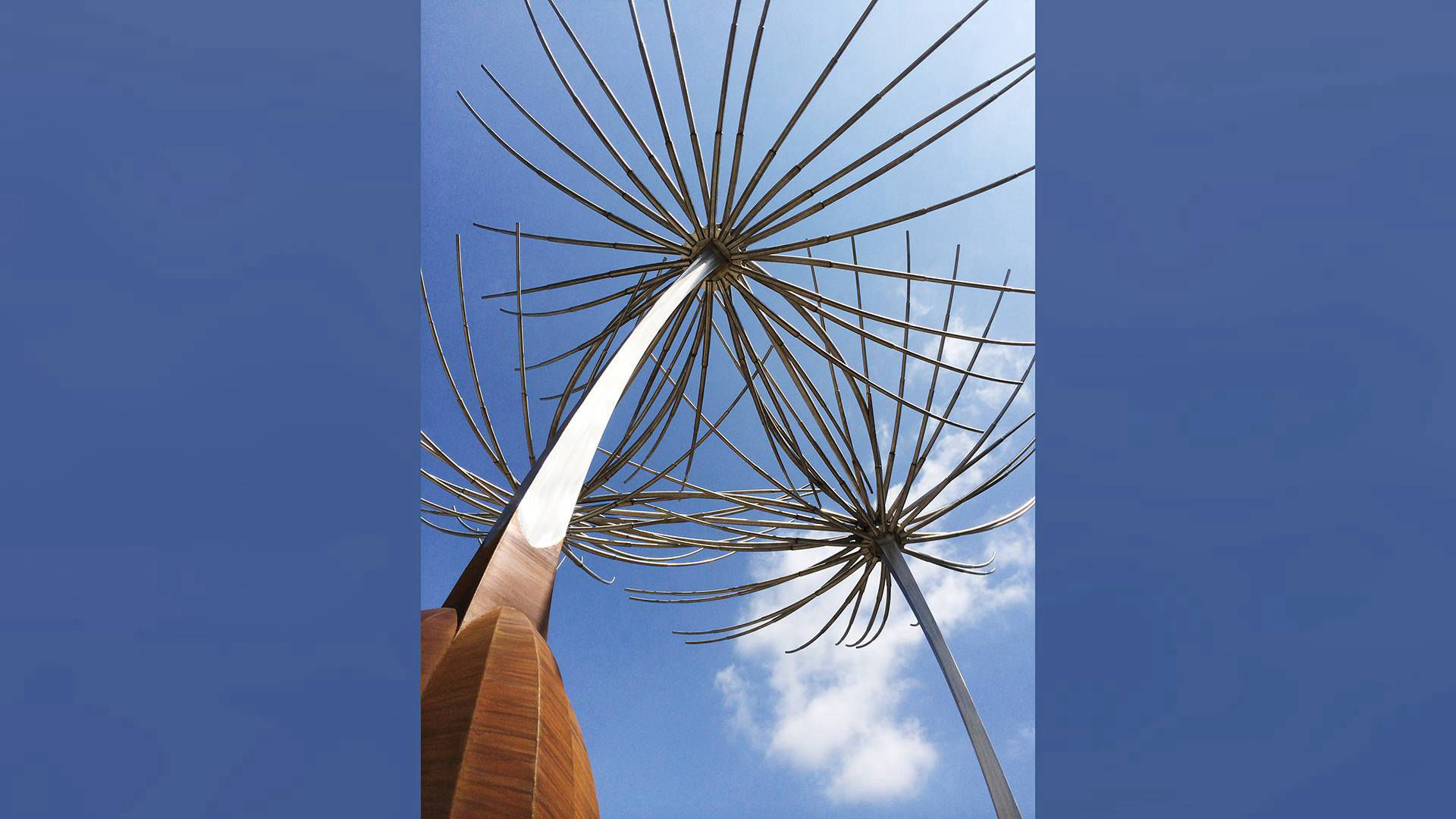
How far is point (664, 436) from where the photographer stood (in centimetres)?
679

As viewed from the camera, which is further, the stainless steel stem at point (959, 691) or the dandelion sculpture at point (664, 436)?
the stainless steel stem at point (959, 691)

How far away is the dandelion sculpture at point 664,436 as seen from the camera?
214 cm

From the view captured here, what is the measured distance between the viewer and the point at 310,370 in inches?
34.2

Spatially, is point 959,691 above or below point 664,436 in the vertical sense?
below

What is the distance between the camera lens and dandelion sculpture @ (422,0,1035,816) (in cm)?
214

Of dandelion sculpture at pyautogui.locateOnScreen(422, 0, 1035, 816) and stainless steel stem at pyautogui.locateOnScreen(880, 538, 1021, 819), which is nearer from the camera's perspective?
dandelion sculpture at pyautogui.locateOnScreen(422, 0, 1035, 816)
